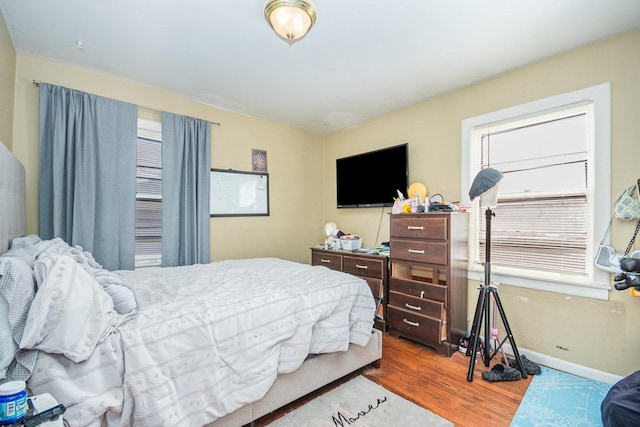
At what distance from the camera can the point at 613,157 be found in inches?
87.6

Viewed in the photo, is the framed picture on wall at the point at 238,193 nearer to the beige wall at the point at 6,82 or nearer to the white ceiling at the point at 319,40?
the white ceiling at the point at 319,40

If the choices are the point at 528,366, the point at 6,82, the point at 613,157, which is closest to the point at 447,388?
the point at 528,366

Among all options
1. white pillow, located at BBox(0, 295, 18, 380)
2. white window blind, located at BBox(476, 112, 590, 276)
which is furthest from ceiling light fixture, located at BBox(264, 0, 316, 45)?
white window blind, located at BBox(476, 112, 590, 276)

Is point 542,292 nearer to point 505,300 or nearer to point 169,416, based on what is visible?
point 505,300

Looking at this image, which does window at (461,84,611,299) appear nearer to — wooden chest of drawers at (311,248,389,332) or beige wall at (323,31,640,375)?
beige wall at (323,31,640,375)

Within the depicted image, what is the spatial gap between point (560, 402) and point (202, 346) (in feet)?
7.80

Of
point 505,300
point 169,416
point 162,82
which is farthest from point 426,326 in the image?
point 162,82

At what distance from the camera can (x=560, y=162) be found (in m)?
2.52

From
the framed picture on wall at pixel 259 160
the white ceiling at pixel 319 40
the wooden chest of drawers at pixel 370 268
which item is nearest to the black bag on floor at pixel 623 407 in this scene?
the wooden chest of drawers at pixel 370 268

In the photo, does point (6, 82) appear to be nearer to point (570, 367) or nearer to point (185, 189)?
point (185, 189)

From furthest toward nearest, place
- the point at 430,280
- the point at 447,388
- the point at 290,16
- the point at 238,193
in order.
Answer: the point at 238,193, the point at 430,280, the point at 447,388, the point at 290,16

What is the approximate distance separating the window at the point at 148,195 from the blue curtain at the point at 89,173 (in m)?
0.12

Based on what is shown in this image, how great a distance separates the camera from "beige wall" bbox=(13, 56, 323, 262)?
8.41 feet

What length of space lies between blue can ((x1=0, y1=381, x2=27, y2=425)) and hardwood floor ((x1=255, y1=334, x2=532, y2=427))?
1.26m
